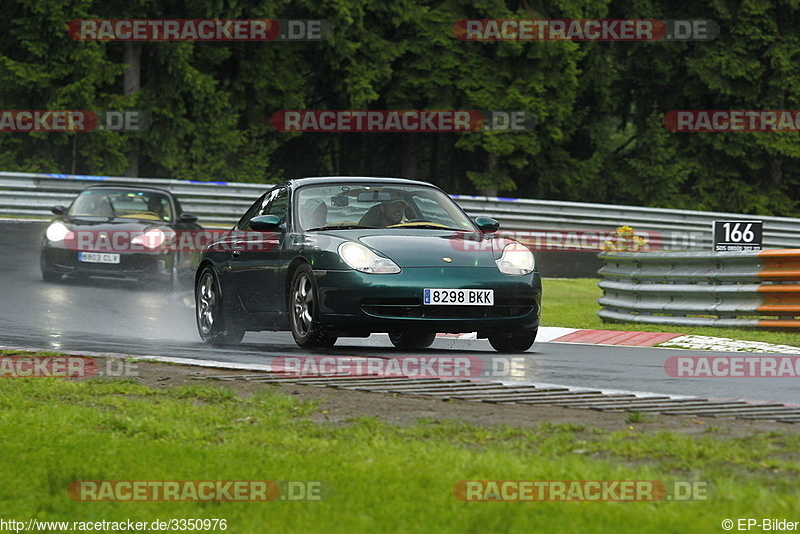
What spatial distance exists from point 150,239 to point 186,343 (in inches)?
228

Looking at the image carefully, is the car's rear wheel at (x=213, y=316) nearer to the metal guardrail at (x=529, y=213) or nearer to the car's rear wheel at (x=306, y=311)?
the car's rear wheel at (x=306, y=311)

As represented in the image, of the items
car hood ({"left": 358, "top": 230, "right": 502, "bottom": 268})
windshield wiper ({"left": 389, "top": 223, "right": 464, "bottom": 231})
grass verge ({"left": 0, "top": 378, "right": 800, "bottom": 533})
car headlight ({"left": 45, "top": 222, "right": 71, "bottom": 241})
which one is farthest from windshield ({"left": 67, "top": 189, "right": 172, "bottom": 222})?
grass verge ({"left": 0, "top": 378, "right": 800, "bottom": 533})

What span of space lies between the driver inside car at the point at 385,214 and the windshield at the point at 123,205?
769 cm

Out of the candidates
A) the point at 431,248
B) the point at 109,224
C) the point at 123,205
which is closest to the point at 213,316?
the point at 431,248

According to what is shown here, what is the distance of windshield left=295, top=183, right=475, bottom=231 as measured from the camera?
35.0 feet

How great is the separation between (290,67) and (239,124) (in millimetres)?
2171

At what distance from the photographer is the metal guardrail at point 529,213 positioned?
2488 cm

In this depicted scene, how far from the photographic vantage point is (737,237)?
13.8 metres

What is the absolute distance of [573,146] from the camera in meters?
40.9

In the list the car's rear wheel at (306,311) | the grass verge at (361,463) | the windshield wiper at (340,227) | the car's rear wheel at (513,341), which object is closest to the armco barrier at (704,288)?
the car's rear wheel at (513,341)

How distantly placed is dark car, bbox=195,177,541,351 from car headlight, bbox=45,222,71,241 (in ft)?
19.5

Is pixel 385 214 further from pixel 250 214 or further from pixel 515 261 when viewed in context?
pixel 250 214

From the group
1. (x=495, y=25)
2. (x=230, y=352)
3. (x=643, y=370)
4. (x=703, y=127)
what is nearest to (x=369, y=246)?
(x=230, y=352)

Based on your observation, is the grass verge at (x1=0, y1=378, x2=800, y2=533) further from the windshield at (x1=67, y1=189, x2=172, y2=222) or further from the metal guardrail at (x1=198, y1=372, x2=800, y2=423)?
the windshield at (x1=67, y1=189, x2=172, y2=222)
